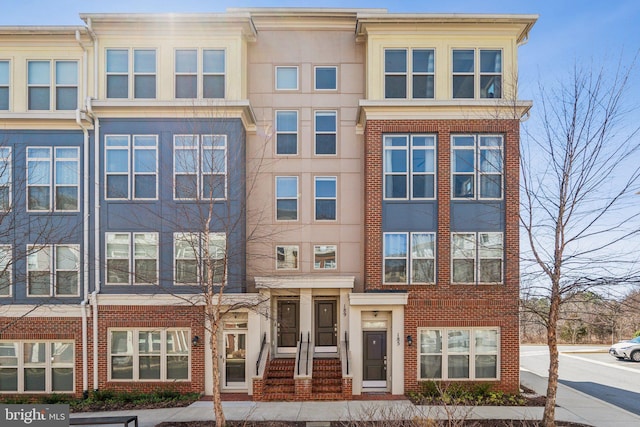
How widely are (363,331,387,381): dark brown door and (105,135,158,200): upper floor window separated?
26.8 ft

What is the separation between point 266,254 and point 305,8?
8400mm

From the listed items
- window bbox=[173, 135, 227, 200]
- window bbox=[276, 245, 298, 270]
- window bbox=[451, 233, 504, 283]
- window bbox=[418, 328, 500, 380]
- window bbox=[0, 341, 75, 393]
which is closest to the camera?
window bbox=[173, 135, 227, 200]

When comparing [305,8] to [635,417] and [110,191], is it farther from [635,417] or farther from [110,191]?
[635,417]

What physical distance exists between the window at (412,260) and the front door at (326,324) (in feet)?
7.96

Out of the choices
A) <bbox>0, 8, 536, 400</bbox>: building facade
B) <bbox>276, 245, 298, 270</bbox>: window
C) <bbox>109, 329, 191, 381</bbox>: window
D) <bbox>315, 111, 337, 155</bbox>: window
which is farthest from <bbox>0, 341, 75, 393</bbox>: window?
<bbox>315, 111, 337, 155</bbox>: window

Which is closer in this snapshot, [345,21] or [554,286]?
[554,286]

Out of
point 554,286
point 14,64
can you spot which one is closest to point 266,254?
point 554,286

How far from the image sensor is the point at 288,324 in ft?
43.8

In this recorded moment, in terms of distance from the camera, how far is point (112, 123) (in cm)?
1200

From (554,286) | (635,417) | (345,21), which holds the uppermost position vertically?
(345,21)

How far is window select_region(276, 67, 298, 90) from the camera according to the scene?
1327cm

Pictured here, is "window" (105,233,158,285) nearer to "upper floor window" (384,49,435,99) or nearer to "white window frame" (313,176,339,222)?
"white window frame" (313,176,339,222)

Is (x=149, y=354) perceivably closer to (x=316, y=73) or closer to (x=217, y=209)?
(x=217, y=209)

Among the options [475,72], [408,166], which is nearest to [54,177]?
[408,166]
